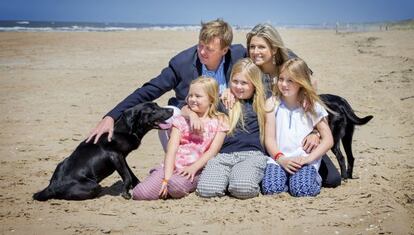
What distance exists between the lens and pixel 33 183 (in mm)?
5320

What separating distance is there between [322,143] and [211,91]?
1311mm

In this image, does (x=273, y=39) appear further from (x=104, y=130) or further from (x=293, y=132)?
(x=104, y=130)

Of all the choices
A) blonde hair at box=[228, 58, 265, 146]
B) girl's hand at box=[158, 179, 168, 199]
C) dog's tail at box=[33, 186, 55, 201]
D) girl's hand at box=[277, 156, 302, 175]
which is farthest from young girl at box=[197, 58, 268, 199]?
dog's tail at box=[33, 186, 55, 201]

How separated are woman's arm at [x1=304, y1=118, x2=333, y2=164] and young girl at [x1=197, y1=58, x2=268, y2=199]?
1.69 ft

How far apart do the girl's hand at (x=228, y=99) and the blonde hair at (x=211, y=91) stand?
79 millimetres

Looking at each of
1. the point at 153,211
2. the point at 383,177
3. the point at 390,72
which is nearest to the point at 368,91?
the point at 390,72

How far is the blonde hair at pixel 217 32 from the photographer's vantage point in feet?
16.2

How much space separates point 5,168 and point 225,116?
305 cm

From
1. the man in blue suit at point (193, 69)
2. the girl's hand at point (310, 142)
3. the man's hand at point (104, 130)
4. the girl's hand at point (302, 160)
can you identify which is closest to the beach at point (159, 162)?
the girl's hand at point (302, 160)

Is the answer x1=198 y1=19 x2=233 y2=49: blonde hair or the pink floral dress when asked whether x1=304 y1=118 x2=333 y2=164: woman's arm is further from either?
x1=198 y1=19 x2=233 y2=49: blonde hair

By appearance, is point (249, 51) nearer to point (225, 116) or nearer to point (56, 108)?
point (225, 116)

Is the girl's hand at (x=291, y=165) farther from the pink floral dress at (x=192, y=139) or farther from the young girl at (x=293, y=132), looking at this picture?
the pink floral dress at (x=192, y=139)

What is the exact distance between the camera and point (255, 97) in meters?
4.99

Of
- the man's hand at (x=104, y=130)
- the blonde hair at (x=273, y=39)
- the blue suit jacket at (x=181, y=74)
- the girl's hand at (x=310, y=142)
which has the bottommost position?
the girl's hand at (x=310, y=142)
